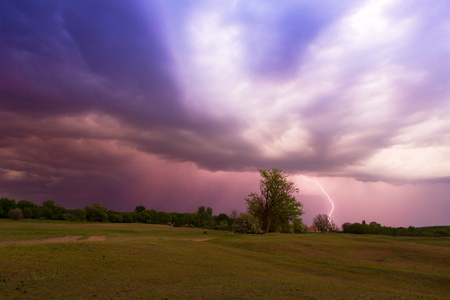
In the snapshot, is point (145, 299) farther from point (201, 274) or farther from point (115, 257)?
point (115, 257)

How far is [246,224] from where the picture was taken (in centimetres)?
5556

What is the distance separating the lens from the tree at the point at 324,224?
99.2 m

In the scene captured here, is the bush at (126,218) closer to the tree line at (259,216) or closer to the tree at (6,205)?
the tree line at (259,216)

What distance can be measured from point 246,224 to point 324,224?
186ft

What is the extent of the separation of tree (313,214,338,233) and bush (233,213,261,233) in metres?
53.1

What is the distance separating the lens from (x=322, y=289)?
14.0 meters

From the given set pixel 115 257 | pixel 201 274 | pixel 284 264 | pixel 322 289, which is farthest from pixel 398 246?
pixel 115 257

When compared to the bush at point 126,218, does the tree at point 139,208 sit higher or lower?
higher

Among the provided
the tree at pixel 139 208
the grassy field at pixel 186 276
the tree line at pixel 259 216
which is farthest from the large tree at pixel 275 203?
the tree at pixel 139 208

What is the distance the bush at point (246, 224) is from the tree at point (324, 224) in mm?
53093

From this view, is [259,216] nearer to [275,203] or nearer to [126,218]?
[275,203]

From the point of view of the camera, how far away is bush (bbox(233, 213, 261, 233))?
55.4 metres

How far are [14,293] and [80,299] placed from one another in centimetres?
276

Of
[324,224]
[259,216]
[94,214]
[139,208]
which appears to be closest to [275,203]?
[259,216]
